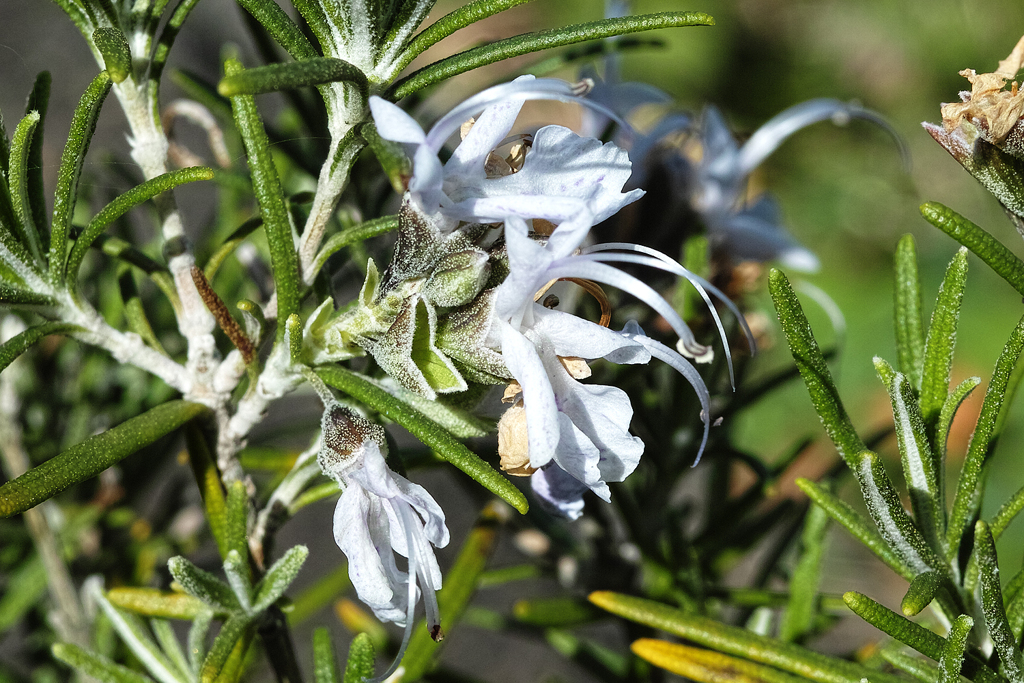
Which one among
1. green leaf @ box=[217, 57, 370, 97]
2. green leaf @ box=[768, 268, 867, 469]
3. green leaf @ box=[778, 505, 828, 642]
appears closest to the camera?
green leaf @ box=[217, 57, 370, 97]

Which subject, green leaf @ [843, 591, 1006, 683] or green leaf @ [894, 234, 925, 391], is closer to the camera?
green leaf @ [843, 591, 1006, 683]

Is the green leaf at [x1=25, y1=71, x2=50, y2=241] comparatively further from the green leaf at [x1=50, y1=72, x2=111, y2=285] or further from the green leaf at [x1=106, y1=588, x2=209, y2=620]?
the green leaf at [x1=106, y1=588, x2=209, y2=620]

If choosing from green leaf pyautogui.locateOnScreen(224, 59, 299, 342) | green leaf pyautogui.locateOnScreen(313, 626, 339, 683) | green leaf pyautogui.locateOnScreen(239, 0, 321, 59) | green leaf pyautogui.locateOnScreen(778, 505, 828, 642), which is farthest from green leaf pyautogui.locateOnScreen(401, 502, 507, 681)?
green leaf pyautogui.locateOnScreen(239, 0, 321, 59)

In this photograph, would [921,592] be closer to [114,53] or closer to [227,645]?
[227,645]

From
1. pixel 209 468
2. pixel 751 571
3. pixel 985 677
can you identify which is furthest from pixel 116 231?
pixel 751 571

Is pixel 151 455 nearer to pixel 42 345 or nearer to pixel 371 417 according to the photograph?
pixel 42 345
